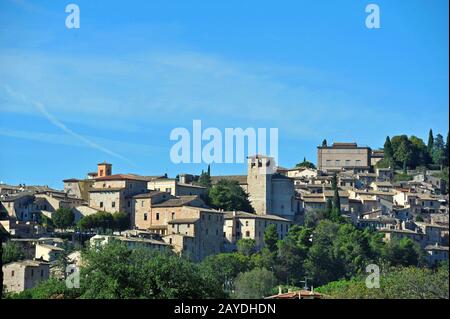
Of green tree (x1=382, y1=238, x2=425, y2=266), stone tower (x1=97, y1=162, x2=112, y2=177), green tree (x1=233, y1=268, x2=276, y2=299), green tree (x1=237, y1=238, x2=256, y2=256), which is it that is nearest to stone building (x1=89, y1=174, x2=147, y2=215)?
stone tower (x1=97, y1=162, x2=112, y2=177)

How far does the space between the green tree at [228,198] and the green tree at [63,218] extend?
9286mm

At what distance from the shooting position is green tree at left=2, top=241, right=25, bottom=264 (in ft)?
176

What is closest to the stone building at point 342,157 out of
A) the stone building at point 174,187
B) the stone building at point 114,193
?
the stone building at point 174,187

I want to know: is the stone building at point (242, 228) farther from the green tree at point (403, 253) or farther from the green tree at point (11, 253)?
the green tree at point (11, 253)

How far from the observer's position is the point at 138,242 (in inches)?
2245

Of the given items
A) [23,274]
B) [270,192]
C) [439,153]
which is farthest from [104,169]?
[439,153]

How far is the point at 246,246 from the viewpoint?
65188 millimetres

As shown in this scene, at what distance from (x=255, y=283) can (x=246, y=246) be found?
10905 millimetres

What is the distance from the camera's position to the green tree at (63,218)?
65188 millimetres
